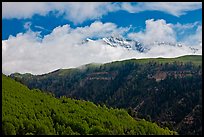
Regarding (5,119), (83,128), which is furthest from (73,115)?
(5,119)

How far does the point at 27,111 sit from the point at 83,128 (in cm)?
2063

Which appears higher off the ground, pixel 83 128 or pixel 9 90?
pixel 9 90

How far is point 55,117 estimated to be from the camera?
6068 inches

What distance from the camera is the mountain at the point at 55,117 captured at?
418 feet

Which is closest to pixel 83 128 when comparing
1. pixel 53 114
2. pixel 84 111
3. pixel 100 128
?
pixel 100 128

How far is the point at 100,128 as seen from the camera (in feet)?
473

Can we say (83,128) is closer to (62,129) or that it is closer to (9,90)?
(62,129)

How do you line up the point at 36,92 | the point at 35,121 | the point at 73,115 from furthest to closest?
the point at 36,92 → the point at 73,115 → the point at 35,121

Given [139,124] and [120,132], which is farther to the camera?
[139,124]

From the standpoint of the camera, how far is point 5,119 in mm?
124875

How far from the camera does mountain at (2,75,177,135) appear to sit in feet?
418

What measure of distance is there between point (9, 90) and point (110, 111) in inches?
1800

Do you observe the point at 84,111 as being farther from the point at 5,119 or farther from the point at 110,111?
the point at 5,119

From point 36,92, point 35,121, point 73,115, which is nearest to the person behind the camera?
point 35,121
